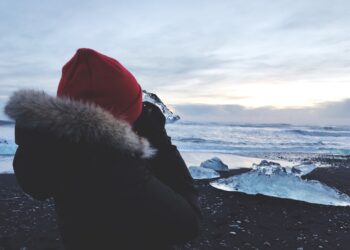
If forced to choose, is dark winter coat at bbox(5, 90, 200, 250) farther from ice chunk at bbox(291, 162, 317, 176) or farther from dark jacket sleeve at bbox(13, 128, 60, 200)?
ice chunk at bbox(291, 162, 317, 176)

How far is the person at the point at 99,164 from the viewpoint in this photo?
117 centimetres

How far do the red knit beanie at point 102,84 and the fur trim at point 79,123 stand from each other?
5 cm

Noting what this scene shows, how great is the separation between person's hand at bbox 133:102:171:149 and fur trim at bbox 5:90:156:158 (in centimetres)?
13

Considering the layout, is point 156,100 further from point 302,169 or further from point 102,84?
point 302,169

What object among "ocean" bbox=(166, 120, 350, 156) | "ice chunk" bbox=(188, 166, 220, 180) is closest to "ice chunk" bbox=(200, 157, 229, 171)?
"ice chunk" bbox=(188, 166, 220, 180)

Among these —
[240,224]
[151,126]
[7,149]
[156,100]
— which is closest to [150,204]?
[151,126]

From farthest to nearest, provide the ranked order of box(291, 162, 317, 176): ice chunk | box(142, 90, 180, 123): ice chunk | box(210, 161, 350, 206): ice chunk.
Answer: box(291, 162, 317, 176): ice chunk, box(210, 161, 350, 206): ice chunk, box(142, 90, 180, 123): ice chunk

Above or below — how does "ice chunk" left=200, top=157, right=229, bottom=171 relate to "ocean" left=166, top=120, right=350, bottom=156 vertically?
below

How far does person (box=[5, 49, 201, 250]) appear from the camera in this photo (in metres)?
1.17

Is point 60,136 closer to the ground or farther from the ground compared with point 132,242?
farther from the ground

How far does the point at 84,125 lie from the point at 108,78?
0.19 m

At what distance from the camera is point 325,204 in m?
6.15

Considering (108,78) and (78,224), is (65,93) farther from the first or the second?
(78,224)

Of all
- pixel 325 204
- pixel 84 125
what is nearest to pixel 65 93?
pixel 84 125
